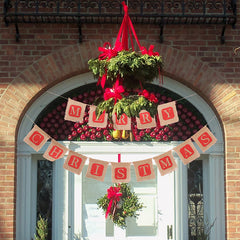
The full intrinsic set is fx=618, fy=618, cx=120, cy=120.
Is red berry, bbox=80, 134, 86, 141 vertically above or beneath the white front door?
above

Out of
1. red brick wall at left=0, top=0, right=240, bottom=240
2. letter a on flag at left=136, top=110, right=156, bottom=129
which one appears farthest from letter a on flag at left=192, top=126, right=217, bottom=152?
red brick wall at left=0, top=0, right=240, bottom=240

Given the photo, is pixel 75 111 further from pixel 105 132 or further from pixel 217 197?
pixel 217 197

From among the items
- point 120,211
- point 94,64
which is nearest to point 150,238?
point 120,211

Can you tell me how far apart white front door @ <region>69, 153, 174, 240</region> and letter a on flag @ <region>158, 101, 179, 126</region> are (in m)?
1.25

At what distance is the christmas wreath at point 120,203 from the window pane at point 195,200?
0.67m

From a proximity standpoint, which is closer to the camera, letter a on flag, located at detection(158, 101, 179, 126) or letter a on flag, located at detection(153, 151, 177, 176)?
letter a on flag, located at detection(158, 101, 179, 126)

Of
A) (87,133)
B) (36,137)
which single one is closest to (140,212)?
(87,133)

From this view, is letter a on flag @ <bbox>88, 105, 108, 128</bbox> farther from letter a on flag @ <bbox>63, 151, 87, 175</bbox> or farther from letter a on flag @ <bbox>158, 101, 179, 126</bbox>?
letter a on flag @ <bbox>158, 101, 179, 126</bbox>

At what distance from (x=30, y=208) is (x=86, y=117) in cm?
137

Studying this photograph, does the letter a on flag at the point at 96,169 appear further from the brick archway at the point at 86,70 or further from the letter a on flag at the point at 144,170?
the brick archway at the point at 86,70

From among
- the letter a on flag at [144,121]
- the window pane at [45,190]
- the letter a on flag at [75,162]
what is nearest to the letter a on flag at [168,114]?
the letter a on flag at [144,121]

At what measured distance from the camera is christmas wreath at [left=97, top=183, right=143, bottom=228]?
309 inches

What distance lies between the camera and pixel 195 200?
8055mm

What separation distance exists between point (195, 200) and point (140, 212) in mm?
737
